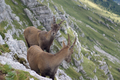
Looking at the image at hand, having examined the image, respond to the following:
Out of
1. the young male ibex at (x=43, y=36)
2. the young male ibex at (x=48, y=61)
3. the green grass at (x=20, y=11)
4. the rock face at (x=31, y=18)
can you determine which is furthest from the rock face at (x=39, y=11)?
the young male ibex at (x=48, y=61)

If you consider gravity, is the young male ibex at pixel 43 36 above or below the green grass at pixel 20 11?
above

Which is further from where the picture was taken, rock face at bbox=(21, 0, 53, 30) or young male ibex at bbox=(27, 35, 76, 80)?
rock face at bbox=(21, 0, 53, 30)

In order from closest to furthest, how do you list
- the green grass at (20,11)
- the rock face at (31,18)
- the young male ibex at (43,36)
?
the young male ibex at (43,36) → the green grass at (20,11) → the rock face at (31,18)

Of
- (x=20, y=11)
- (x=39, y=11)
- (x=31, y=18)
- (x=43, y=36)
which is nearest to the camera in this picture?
(x=43, y=36)

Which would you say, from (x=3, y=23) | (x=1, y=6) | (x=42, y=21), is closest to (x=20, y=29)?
(x=3, y=23)

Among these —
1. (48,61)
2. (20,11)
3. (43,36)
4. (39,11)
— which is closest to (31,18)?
(20,11)

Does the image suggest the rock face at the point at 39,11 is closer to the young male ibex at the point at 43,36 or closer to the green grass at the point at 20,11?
the green grass at the point at 20,11

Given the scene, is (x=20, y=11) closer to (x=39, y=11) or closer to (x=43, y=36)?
(x=39, y=11)

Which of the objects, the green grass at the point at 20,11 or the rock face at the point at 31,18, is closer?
the green grass at the point at 20,11

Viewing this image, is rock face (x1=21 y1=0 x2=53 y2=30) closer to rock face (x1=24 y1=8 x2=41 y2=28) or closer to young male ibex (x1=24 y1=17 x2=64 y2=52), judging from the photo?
rock face (x1=24 y1=8 x2=41 y2=28)

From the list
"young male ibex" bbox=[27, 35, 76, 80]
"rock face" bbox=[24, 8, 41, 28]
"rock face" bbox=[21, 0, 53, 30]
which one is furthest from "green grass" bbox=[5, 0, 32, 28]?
"young male ibex" bbox=[27, 35, 76, 80]

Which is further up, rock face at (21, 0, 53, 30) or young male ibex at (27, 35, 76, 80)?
young male ibex at (27, 35, 76, 80)

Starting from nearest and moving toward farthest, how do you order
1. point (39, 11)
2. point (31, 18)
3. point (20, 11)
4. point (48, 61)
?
point (48, 61), point (20, 11), point (31, 18), point (39, 11)

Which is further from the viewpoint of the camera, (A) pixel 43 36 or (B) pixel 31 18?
(B) pixel 31 18
